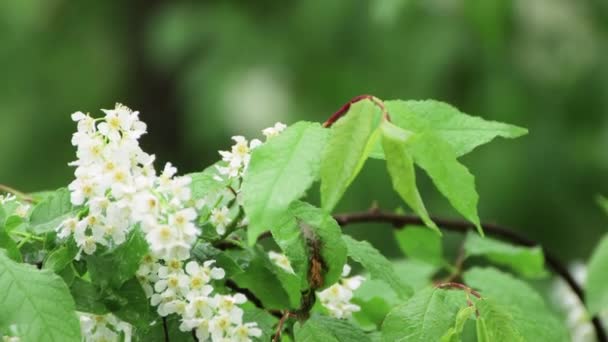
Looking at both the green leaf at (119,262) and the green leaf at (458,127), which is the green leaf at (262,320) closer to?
the green leaf at (119,262)

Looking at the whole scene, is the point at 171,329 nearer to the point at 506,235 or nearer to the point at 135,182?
the point at 135,182

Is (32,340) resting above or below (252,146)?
below

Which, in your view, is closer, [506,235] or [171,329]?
[171,329]

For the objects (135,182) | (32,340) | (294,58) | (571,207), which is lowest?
(571,207)

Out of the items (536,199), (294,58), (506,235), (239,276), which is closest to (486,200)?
(536,199)

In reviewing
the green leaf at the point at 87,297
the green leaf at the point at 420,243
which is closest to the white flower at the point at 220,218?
the green leaf at the point at 87,297

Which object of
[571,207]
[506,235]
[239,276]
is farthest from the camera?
[571,207]

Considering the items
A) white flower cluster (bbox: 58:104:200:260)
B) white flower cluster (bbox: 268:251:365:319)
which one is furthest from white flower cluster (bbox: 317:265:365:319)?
white flower cluster (bbox: 58:104:200:260)
